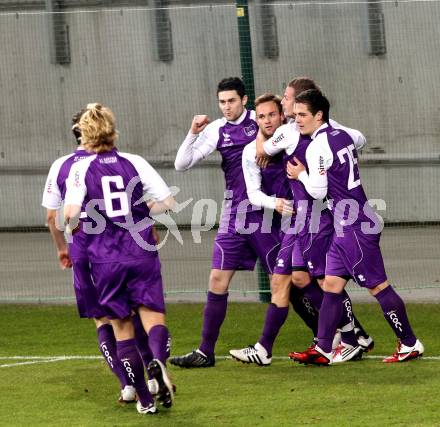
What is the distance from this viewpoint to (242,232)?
35.3 feet

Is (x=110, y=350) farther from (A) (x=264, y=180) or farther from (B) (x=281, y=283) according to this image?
(A) (x=264, y=180)

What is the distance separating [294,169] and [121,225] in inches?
74.2

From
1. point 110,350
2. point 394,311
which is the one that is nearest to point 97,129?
point 110,350

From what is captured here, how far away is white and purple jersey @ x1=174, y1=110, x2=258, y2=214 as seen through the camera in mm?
10766

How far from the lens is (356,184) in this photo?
10.2 meters

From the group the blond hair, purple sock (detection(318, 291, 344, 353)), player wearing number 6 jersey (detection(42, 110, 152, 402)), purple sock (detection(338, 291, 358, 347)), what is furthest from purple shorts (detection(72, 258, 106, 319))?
purple sock (detection(338, 291, 358, 347))

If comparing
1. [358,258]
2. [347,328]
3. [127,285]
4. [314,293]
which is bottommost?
[347,328]

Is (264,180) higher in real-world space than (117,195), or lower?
lower

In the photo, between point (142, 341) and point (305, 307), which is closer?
point (142, 341)

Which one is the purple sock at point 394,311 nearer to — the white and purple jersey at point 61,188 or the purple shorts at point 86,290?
the purple shorts at point 86,290

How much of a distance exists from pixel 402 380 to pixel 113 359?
201 centimetres

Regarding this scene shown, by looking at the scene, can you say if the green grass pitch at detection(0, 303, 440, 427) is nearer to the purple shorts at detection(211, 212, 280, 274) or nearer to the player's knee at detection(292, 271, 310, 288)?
the player's knee at detection(292, 271, 310, 288)

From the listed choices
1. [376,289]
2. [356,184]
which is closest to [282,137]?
[356,184]

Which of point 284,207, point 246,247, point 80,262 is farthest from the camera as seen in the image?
point 246,247
